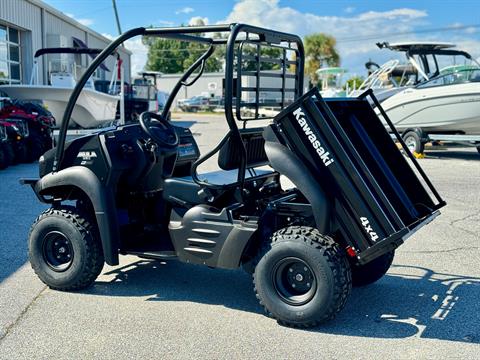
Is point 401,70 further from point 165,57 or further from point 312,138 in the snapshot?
point 165,57

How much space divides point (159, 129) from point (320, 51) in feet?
170

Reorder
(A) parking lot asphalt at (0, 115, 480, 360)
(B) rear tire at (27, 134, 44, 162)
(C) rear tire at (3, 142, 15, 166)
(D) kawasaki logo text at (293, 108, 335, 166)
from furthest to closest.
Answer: (B) rear tire at (27, 134, 44, 162), (C) rear tire at (3, 142, 15, 166), (D) kawasaki logo text at (293, 108, 335, 166), (A) parking lot asphalt at (0, 115, 480, 360)

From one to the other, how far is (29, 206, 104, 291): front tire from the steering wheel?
86 centimetres

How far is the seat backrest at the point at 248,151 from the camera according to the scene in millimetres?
4340

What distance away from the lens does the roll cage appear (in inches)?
163

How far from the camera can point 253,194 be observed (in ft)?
15.5

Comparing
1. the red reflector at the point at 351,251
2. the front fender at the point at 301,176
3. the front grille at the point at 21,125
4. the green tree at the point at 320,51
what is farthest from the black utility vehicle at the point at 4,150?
the green tree at the point at 320,51

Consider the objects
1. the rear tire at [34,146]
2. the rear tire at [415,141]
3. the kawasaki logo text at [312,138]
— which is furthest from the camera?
the rear tire at [415,141]

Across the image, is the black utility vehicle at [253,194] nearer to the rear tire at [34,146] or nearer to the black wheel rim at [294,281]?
the black wheel rim at [294,281]

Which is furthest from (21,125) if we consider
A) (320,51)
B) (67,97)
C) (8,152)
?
(320,51)

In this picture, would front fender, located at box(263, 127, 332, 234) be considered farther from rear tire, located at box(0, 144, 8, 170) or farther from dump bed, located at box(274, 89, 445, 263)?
rear tire, located at box(0, 144, 8, 170)

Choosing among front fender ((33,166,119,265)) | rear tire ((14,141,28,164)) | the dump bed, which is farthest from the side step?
rear tire ((14,141,28,164))

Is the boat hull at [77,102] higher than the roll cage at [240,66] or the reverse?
the reverse

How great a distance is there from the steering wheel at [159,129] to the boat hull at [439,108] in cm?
1041
